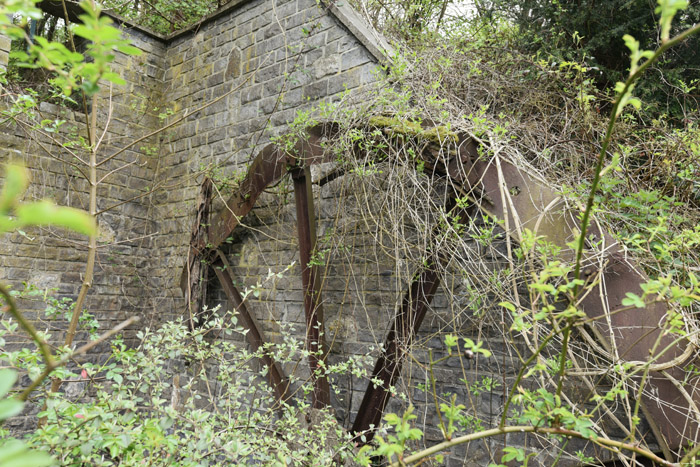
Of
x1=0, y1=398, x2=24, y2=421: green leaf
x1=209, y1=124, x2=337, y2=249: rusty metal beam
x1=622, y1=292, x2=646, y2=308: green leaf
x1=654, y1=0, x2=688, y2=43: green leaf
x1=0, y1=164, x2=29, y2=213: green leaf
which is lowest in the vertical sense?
x1=0, y1=398, x2=24, y2=421: green leaf

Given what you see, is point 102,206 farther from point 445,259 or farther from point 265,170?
point 445,259

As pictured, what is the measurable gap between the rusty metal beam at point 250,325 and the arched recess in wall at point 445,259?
1cm

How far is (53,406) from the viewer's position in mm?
1675

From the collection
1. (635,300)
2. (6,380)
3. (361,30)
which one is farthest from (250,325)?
(6,380)

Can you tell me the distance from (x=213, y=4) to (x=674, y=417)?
6.80 metres

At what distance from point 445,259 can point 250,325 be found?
229 centimetres

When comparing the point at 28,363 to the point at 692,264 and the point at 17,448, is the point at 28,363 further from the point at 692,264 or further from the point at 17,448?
the point at 692,264

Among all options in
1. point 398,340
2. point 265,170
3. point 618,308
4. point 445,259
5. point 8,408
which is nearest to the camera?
point 8,408

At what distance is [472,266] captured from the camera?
306 cm

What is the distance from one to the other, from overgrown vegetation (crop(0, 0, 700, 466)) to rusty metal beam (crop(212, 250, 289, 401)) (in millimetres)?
301

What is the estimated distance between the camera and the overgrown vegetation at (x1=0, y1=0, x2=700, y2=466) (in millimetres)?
1557

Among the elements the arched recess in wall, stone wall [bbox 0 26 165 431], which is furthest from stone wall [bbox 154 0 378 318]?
the arched recess in wall

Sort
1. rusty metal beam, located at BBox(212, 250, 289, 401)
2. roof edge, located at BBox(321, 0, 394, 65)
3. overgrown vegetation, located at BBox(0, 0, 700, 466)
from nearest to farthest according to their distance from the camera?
overgrown vegetation, located at BBox(0, 0, 700, 466) → roof edge, located at BBox(321, 0, 394, 65) → rusty metal beam, located at BBox(212, 250, 289, 401)

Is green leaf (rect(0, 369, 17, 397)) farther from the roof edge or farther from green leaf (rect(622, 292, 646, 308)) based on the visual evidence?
the roof edge
